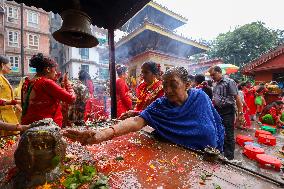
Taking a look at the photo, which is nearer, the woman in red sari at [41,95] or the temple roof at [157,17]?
the woman in red sari at [41,95]

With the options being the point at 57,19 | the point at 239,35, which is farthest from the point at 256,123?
the point at 57,19

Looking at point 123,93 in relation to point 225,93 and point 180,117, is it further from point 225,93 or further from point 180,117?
point 180,117

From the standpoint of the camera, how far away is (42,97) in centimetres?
279

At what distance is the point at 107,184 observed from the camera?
1.59 meters

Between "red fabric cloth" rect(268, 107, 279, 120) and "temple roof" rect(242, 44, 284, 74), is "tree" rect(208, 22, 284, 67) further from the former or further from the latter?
"red fabric cloth" rect(268, 107, 279, 120)

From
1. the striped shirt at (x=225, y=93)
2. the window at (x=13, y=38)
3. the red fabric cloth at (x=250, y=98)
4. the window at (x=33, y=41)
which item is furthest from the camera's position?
the window at (x=33, y=41)

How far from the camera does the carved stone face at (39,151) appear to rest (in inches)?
59.8

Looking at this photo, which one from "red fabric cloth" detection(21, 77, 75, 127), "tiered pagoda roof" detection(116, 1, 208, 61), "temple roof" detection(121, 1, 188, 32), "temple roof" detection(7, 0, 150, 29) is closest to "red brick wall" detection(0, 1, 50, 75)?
"tiered pagoda roof" detection(116, 1, 208, 61)

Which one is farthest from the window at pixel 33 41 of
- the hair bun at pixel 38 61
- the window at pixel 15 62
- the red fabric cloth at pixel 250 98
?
the hair bun at pixel 38 61

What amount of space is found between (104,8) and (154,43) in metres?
12.9

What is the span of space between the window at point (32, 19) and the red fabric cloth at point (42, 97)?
33.2 meters

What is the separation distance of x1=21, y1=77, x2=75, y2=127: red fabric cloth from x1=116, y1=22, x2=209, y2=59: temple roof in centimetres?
1257

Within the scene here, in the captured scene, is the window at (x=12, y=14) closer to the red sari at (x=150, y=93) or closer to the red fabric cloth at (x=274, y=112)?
the red fabric cloth at (x=274, y=112)

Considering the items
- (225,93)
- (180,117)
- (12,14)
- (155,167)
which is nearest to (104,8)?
(180,117)
